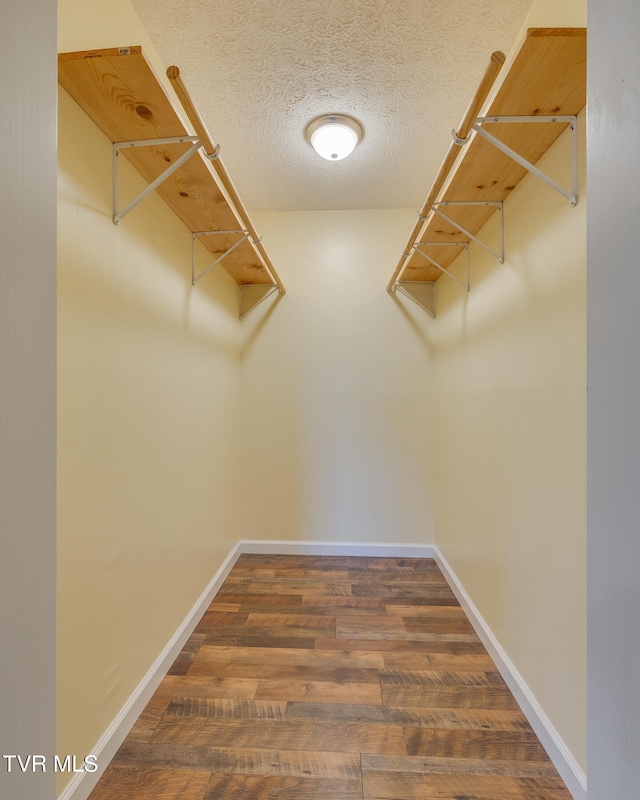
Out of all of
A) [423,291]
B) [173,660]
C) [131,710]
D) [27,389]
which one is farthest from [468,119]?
[173,660]

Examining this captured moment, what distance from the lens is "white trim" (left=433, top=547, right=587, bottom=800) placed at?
1.09 m

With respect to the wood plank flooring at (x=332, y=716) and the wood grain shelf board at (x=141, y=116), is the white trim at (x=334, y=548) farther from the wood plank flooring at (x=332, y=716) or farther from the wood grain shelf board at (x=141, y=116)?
the wood grain shelf board at (x=141, y=116)

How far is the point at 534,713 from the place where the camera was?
1.29m

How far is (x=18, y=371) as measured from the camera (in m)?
0.43

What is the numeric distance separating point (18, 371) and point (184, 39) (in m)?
1.66

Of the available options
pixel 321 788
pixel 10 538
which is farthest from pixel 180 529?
pixel 10 538

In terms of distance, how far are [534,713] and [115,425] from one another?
1729 millimetres

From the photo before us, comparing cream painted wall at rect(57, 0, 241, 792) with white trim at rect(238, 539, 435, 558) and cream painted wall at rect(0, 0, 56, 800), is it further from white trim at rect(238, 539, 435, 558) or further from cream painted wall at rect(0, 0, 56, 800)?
white trim at rect(238, 539, 435, 558)

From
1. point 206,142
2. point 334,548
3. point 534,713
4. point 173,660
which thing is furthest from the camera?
point 334,548

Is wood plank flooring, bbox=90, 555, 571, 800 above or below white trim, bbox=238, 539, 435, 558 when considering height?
below

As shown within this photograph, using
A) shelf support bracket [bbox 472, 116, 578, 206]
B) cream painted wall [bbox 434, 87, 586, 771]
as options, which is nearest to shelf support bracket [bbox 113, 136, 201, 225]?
shelf support bracket [bbox 472, 116, 578, 206]

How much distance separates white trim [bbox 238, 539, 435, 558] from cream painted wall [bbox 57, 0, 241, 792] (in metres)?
0.87

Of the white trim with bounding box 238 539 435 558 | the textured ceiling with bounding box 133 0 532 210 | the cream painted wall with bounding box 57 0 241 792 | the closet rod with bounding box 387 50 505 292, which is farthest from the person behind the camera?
the white trim with bounding box 238 539 435 558

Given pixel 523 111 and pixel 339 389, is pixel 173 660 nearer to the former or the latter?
pixel 339 389
